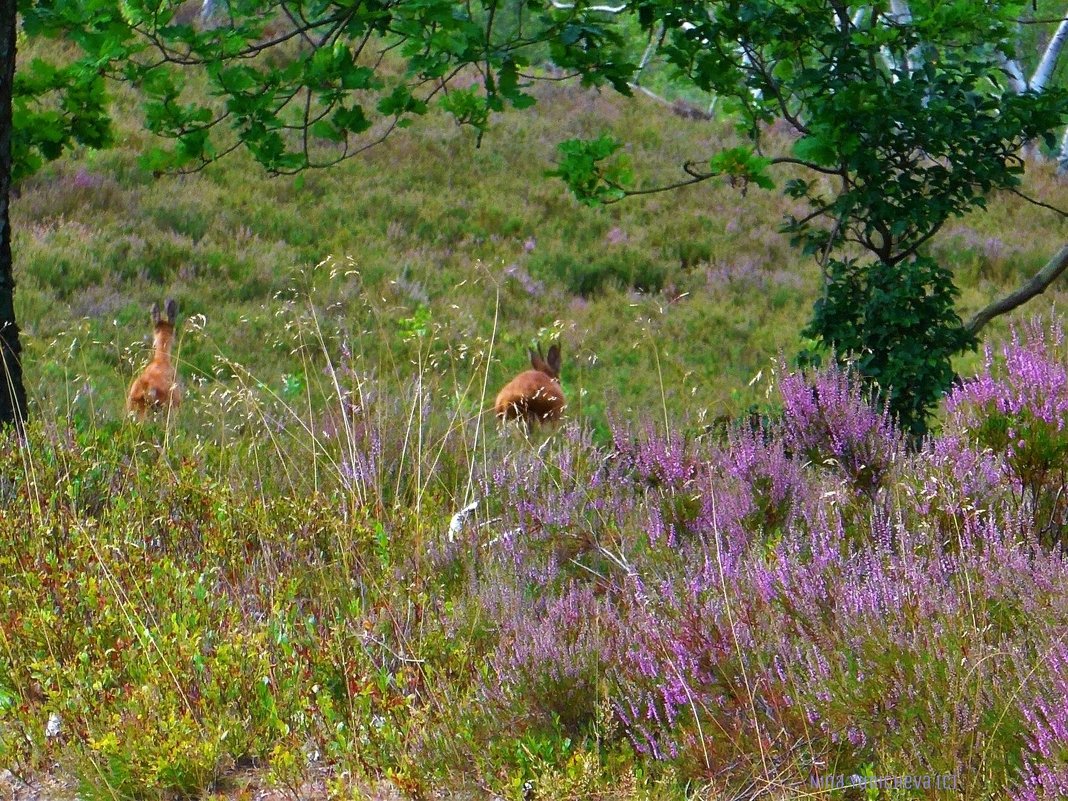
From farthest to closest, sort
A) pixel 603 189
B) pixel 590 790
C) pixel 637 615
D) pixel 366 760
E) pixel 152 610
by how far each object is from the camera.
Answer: pixel 603 189 → pixel 152 610 → pixel 637 615 → pixel 366 760 → pixel 590 790

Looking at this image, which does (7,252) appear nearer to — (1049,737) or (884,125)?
(884,125)

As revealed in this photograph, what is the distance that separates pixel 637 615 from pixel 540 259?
10.9 m

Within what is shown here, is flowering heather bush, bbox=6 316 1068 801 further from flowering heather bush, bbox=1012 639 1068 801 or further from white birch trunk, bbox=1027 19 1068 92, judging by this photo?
white birch trunk, bbox=1027 19 1068 92

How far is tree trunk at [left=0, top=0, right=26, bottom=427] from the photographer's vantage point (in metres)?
5.58

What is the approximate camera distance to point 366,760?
2842 mm

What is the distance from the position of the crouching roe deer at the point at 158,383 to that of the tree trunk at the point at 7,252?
835 millimetres

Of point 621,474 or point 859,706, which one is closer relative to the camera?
→ point 859,706

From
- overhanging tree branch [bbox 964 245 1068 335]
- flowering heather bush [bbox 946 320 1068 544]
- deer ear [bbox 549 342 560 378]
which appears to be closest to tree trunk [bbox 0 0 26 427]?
deer ear [bbox 549 342 560 378]

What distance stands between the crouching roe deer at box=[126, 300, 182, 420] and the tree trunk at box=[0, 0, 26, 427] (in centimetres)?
83

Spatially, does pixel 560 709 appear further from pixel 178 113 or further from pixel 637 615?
pixel 178 113

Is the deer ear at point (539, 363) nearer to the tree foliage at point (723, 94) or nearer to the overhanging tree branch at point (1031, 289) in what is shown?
the tree foliage at point (723, 94)

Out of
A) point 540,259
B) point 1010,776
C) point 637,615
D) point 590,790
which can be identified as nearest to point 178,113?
point 637,615

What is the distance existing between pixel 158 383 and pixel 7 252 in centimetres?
127

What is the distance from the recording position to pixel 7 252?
575cm
